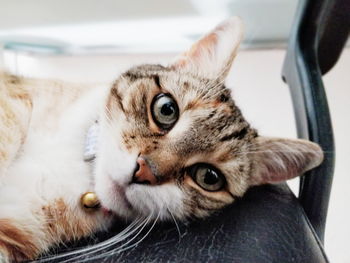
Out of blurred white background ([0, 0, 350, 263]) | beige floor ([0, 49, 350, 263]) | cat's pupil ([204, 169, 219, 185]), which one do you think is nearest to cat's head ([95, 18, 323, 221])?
cat's pupil ([204, 169, 219, 185])

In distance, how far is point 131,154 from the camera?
55 centimetres

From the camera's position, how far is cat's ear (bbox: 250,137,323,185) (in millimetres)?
607

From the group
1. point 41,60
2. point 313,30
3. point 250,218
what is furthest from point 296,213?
point 41,60

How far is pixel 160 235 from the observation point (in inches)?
19.2

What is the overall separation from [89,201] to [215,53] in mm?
345

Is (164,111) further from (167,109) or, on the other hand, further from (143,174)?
(143,174)

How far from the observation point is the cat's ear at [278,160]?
23.9 inches

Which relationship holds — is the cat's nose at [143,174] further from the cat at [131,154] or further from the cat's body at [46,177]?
the cat's body at [46,177]

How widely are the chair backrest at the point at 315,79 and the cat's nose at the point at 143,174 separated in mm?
212

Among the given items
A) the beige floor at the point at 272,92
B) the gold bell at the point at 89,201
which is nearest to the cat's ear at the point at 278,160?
the gold bell at the point at 89,201

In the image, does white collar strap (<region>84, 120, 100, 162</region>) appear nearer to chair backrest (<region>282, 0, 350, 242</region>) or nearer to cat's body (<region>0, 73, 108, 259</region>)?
cat's body (<region>0, 73, 108, 259</region>)

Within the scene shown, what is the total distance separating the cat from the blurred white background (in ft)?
3.46

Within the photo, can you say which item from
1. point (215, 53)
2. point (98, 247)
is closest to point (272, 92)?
point (215, 53)

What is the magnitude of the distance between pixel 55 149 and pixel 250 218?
1.06 ft
